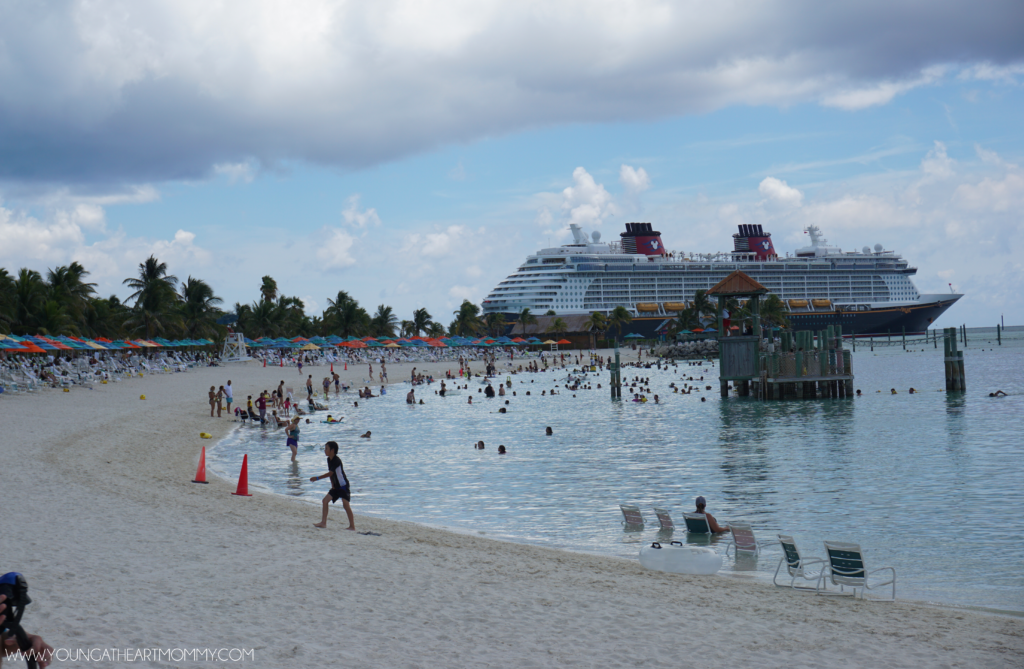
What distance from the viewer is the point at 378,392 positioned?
42906mm

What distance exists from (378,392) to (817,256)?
82.8 m

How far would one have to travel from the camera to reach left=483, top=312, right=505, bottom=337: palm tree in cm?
10375

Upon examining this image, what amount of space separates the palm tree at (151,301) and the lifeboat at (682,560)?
179ft

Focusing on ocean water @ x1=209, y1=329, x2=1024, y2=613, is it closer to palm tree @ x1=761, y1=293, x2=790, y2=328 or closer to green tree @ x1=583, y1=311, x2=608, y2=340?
palm tree @ x1=761, y1=293, x2=790, y2=328

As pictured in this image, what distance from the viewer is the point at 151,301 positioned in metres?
57.6

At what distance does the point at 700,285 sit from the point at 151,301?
7085 cm

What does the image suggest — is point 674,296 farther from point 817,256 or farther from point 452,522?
point 452,522

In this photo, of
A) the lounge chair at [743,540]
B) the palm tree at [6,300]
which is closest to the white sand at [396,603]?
the lounge chair at [743,540]

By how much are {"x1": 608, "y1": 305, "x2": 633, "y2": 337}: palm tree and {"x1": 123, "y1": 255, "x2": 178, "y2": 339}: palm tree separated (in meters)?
54.9

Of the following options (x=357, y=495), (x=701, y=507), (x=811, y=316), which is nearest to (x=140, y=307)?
(x=357, y=495)

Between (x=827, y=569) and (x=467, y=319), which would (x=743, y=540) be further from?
(x=467, y=319)

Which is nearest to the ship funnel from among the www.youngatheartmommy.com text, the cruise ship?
the cruise ship

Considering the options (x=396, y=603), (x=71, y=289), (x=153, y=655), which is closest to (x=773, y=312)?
(x=71, y=289)

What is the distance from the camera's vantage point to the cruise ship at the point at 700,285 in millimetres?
103500
